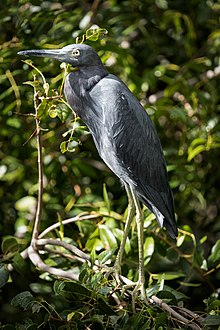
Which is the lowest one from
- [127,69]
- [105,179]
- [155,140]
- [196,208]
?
[196,208]

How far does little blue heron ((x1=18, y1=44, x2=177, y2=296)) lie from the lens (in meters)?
1.09

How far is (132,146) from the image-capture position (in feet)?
3.74

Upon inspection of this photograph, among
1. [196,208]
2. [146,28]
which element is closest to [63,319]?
[196,208]

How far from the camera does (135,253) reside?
1.46 metres

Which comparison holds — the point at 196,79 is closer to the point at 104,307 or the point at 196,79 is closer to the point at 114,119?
the point at 114,119

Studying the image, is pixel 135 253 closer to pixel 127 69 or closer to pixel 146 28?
pixel 127 69

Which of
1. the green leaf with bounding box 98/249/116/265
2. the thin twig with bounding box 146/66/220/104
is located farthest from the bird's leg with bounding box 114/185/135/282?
the thin twig with bounding box 146/66/220/104

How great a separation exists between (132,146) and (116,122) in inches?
2.4

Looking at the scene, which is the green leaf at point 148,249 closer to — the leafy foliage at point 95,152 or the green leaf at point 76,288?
the leafy foliage at point 95,152

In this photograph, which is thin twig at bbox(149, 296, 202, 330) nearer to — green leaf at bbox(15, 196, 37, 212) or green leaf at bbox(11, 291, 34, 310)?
green leaf at bbox(11, 291, 34, 310)

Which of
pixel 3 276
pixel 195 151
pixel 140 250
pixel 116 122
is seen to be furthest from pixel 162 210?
pixel 195 151

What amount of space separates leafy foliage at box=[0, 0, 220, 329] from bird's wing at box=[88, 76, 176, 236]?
0.35 ft

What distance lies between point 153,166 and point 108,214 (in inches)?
11.7

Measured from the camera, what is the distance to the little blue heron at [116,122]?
3.59 feet
